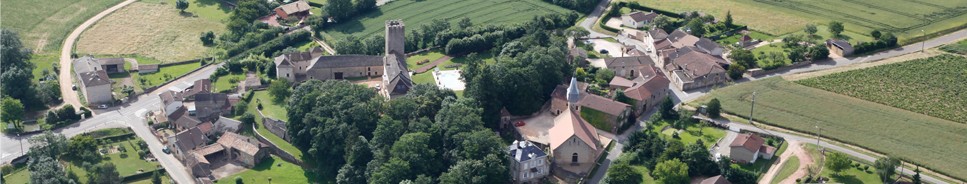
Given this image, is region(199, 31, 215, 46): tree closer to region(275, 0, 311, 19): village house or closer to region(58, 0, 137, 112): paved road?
region(275, 0, 311, 19): village house

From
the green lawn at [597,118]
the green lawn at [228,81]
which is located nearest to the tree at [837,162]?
the green lawn at [597,118]

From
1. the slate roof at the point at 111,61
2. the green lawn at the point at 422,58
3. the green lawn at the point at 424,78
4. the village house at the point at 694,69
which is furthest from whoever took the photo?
the slate roof at the point at 111,61

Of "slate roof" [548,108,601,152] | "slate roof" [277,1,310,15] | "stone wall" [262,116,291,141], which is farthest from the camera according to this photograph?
"slate roof" [277,1,310,15]

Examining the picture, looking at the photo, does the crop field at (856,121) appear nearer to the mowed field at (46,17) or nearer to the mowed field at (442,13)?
the mowed field at (442,13)

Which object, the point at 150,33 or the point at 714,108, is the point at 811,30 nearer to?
the point at 714,108

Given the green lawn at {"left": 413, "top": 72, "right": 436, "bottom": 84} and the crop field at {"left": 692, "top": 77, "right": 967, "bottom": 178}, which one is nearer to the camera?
the crop field at {"left": 692, "top": 77, "right": 967, "bottom": 178}

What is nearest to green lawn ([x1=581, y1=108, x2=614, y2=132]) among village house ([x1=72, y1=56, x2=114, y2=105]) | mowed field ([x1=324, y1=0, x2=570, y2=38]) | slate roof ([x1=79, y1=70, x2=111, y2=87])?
mowed field ([x1=324, y1=0, x2=570, y2=38])

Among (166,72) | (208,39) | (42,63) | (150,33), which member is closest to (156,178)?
(166,72)
